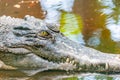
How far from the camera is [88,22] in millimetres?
6766

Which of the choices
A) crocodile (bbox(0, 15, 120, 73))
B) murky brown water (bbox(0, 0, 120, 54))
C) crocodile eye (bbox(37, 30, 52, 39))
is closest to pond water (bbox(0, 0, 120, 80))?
murky brown water (bbox(0, 0, 120, 54))

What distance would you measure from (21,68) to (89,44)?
1.15 meters

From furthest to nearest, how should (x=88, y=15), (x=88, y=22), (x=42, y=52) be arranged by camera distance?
(x=88, y=15) < (x=88, y=22) < (x=42, y=52)

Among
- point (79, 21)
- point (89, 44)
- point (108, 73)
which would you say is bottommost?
point (108, 73)

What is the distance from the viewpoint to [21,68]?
507 cm

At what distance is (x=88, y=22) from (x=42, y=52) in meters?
2.02

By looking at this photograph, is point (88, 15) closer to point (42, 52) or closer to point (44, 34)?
point (44, 34)

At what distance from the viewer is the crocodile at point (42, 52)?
4797 millimetres

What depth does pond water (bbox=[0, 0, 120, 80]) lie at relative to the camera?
4.99 meters

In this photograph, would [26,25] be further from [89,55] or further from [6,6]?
[6,6]

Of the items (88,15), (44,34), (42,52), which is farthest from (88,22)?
(42,52)

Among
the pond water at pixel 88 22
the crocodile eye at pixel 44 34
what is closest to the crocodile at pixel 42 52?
the crocodile eye at pixel 44 34

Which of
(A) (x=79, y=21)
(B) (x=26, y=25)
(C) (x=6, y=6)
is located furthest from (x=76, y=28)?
(C) (x=6, y=6)

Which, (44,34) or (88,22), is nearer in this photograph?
(44,34)
